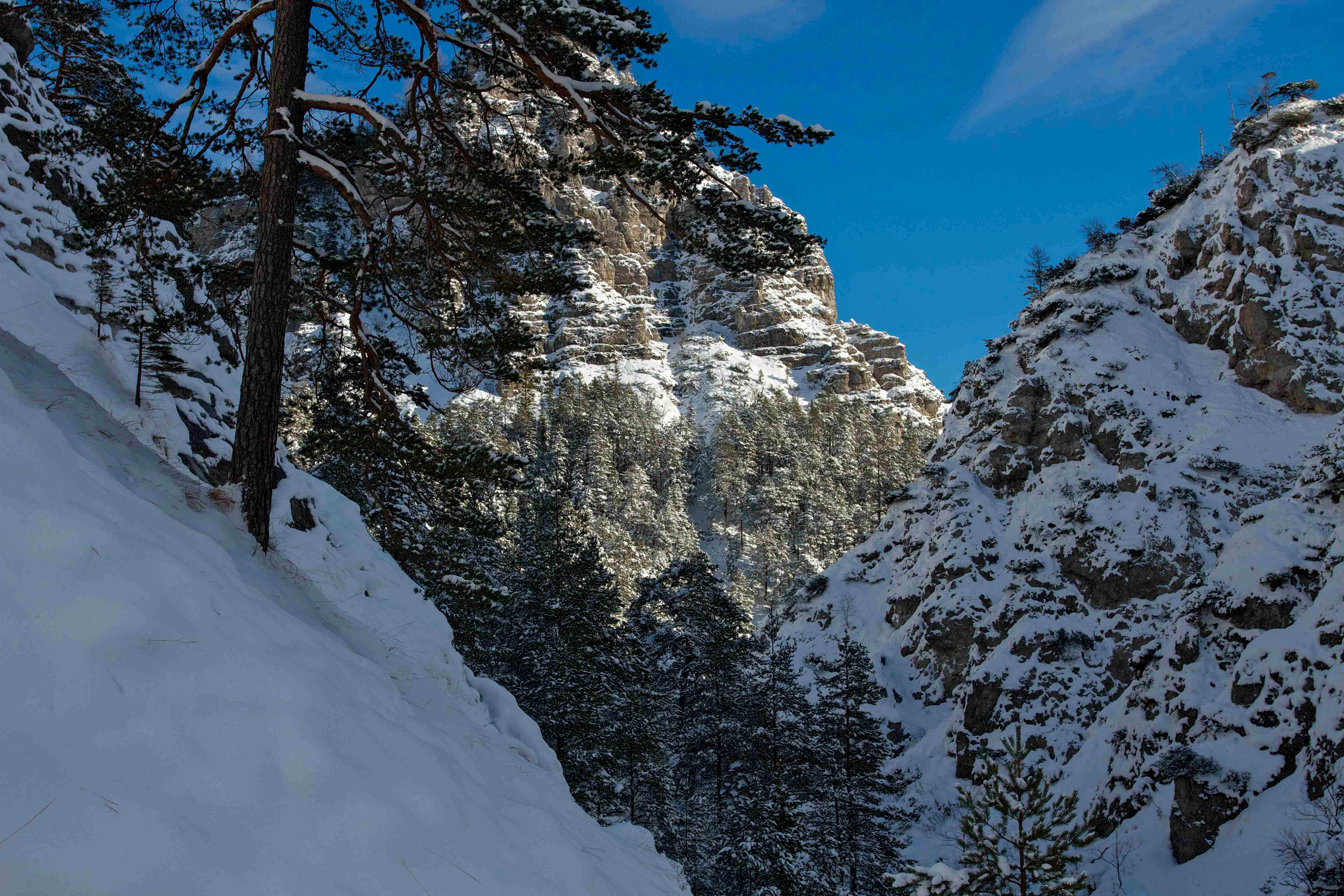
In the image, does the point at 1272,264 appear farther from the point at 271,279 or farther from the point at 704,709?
the point at 271,279

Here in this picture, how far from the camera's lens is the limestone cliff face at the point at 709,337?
116 metres

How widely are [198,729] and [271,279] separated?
15.5 ft

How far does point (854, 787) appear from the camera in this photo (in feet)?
64.0

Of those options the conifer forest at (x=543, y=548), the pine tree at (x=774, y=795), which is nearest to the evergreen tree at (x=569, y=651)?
the conifer forest at (x=543, y=548)

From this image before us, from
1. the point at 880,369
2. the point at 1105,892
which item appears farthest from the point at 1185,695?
the point at 880,369

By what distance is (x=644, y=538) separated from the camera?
6844 cm

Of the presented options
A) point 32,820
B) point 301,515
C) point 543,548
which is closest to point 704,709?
point 543,548

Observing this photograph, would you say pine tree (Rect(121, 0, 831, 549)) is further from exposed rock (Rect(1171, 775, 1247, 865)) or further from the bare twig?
exposed rock (Rect(1171, 775, 1247, 865))

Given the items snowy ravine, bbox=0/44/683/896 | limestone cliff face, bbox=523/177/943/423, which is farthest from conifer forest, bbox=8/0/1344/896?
limestone cliff face, bbox=523/177/943/423

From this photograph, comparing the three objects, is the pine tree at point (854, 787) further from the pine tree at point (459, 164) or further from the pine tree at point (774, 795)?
the pine tree at point (459, 164)

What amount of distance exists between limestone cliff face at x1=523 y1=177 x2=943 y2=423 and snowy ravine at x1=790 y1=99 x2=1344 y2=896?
253 feet

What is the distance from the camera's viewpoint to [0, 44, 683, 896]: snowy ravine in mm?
2178

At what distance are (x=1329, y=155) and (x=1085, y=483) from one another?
15.6 m

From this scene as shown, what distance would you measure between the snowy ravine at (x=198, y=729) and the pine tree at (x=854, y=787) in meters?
14.3
